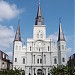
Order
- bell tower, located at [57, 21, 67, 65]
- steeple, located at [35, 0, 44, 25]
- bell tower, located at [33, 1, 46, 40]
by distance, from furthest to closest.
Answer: steeple, located at [35, 0, 44, 25] < bell tower, located at [33, 1, 46, 40] < bell tower, located at [57, 21, 67, 65]

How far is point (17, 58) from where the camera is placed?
77688 mm

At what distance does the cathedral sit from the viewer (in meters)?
77.3

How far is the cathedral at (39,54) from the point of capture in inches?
3044

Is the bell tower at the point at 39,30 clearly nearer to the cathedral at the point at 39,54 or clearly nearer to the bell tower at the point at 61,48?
the cathedral at the point at 39,54

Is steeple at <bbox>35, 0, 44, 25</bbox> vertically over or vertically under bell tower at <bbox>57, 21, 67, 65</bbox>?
over

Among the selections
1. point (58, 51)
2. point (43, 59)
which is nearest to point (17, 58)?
point (43, 59)

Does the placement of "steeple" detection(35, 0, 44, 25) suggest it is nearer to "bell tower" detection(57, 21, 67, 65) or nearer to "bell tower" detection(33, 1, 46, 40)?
"bell tower" detection(33, 1, 46, 40)

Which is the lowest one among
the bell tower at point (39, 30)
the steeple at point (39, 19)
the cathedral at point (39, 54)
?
the cathedral at point (39, 54)

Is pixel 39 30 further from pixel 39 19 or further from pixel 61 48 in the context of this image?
pixel 61 48

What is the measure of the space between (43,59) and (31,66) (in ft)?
15.9

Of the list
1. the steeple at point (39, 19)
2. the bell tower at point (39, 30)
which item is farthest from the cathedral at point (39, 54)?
the steeple at point (39, 19)

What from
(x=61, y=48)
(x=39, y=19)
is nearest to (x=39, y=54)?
(x=61, y=48)

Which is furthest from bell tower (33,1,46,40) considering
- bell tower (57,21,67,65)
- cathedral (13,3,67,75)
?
bell tower (57,21,67,65)

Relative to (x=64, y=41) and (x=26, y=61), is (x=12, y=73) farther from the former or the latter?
(x=64, y=41)
